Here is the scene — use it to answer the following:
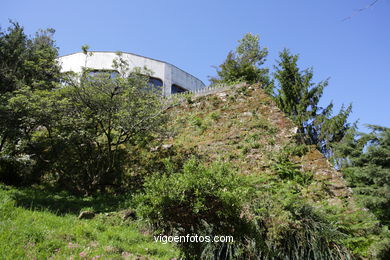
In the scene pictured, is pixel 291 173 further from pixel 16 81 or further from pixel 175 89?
pixel 175 89

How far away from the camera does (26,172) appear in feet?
27.4

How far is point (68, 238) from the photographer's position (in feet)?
13.8

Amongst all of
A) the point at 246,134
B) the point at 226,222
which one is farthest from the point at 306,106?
the point at 226,222

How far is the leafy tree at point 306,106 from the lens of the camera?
9.69 m

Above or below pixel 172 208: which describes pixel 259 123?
above

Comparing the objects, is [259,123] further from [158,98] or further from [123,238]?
[123,238]

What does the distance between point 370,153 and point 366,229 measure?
4.80 feet

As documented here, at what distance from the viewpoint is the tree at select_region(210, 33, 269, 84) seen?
15516 mm

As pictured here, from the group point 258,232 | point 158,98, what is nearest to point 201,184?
point 258,232

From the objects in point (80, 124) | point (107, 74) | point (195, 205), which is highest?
point (107, 74)

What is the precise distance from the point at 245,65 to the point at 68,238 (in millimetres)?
14393

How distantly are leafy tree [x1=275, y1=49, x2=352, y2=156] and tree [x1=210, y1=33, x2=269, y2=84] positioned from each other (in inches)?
120

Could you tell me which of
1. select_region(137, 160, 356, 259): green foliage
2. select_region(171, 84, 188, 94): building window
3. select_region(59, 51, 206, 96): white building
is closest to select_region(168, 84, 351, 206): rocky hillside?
select_region(137, 160, 356, 259): green foliage

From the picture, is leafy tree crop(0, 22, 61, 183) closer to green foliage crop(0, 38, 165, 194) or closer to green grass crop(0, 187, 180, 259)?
green foliage crop(0, 38, 165, 194)
